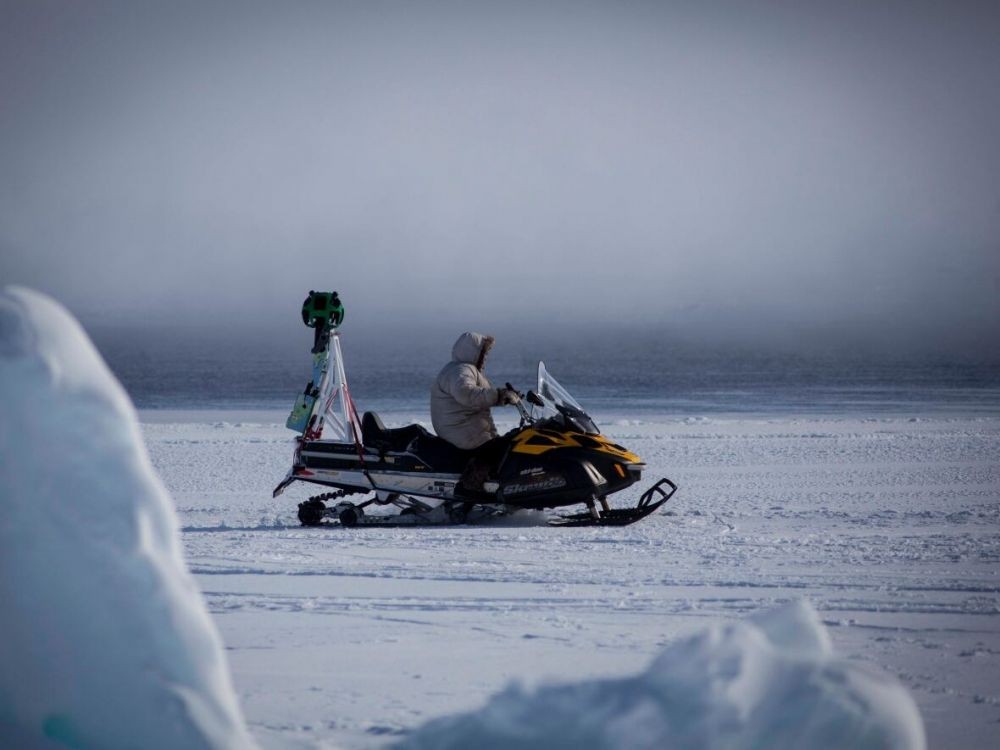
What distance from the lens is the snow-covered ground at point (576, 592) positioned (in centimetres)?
454

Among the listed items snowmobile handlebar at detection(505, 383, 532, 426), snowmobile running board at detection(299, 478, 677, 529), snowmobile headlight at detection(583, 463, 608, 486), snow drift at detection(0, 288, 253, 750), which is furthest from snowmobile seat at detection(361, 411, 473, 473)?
snow drift at detection(0, 288, 253, 750)

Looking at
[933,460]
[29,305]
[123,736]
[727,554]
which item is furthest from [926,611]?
[933,460]

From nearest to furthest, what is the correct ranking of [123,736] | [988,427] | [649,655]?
[123,736] < [649,655] < [988,427]

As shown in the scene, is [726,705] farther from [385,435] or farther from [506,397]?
[385,435]

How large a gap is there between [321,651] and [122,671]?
1930 mm

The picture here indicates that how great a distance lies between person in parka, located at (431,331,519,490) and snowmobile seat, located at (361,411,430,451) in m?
0.20

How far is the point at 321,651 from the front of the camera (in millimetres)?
5105

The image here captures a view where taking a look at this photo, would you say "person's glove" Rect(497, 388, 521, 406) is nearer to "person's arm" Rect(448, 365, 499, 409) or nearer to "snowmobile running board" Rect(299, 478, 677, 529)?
"person's arm" Rect(448, 365, 499, 409)

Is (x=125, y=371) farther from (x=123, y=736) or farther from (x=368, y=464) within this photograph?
(x=123, y=736)

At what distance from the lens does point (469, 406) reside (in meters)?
8.23

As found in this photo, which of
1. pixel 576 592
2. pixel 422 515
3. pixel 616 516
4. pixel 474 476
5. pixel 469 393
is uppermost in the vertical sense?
pixel 469 393

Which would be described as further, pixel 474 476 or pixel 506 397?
pixel 474 476

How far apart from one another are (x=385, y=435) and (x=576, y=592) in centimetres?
278

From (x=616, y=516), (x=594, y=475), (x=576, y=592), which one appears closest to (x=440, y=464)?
(x=594, y=475)
